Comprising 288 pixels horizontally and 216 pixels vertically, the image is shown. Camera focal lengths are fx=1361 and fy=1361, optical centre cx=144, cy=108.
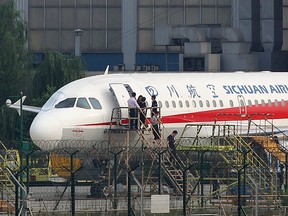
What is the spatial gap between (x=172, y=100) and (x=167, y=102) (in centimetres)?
32

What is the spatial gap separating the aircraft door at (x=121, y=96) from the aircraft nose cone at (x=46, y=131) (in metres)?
2.43

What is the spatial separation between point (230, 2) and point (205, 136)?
191ft

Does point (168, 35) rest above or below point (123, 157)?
above

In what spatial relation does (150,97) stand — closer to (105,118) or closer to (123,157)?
(105,118)

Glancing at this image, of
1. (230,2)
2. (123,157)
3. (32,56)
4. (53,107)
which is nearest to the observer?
(123,157)

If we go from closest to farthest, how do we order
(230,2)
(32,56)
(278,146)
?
(278,146) → (32,56) → (230,2)

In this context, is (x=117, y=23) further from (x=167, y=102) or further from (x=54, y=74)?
(x=167, y=102)

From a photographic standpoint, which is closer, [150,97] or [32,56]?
[150,97]

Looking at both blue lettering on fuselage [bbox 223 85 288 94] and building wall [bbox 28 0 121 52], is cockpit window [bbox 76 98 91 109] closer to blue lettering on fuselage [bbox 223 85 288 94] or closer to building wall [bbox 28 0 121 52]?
blue lettering on fuselage [bbox 223 85 288 94]

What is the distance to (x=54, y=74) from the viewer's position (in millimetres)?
74125

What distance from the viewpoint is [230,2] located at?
10806cm

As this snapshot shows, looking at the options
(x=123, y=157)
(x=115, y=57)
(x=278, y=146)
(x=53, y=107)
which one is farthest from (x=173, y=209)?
(x=115, y=57)

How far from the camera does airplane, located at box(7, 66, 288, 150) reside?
48.5 m

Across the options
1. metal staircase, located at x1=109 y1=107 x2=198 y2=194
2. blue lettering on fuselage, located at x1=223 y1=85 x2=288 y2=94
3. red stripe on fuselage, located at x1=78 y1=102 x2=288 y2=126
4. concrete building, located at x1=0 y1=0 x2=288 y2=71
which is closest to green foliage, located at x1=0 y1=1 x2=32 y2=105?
blue lettering on fuselage, located at x1=223 y1=85 x2=288 y2=94
